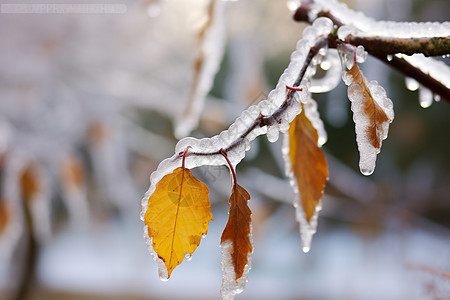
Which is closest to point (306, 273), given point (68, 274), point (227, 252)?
point (68, 274)

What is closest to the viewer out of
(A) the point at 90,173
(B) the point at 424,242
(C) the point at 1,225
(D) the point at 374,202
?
(C) the point at 1,225

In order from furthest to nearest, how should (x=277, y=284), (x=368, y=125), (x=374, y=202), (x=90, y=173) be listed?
1. (x=90, y=173)
2. (x=277, y=284)
3. (x=374, y=202)
4. (x=368, y=125)

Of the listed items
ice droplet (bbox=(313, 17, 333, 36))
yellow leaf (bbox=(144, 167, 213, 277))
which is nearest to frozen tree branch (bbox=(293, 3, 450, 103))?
ice droplet (bbox=(313, 17, 333, 36))

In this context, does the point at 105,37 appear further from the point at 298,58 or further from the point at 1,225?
the point at 298,58

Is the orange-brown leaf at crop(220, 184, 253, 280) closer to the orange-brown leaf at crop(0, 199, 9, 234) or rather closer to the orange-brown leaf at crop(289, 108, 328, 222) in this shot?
the orange-brown leaf at crop(289, 108, 328, 222)

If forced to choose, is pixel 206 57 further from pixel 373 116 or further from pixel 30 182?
pixel 30 182

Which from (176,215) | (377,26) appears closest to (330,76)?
(377,26)

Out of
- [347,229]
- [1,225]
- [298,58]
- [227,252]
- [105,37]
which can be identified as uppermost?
[105,37]
